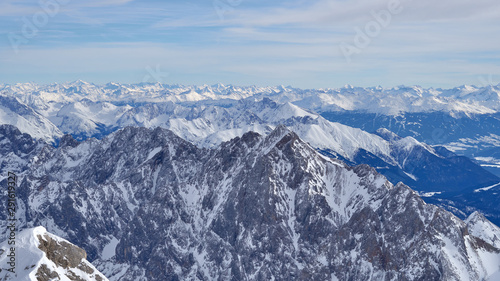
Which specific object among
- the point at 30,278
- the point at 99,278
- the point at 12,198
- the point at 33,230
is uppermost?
the point at 12,198

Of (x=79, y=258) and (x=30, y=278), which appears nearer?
(x=30, y=278)

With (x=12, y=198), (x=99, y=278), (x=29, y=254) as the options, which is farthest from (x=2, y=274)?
(x=99, y=278)

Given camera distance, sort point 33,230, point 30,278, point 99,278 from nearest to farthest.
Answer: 1. point 30,278
2. point 33,230
3. point 99,278

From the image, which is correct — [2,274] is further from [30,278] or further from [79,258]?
[79,258]

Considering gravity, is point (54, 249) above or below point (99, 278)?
above

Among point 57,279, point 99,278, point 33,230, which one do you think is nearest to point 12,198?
point 33,230

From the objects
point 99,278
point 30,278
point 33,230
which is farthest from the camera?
point 99,278
